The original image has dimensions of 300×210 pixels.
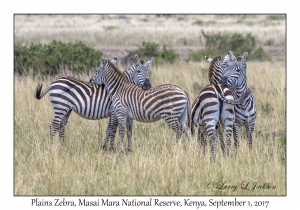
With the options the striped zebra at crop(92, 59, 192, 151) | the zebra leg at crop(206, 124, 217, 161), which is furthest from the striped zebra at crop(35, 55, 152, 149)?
the zebra leg at crop(206, 124, 217, 161)

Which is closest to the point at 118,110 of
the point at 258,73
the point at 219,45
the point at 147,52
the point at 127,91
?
the point at 127,91

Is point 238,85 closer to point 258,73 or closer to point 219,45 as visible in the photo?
point 258,73

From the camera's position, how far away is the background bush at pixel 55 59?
1747 cm

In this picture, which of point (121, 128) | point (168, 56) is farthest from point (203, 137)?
point (168, 56)

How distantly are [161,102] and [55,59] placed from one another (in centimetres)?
939

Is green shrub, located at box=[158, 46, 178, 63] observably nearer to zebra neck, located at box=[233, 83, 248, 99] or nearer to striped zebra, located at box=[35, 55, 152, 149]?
striped zebra, located at box=[35, 55, 152, 149]

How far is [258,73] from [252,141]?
793 centimetres

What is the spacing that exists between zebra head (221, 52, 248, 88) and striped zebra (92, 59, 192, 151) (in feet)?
2.35

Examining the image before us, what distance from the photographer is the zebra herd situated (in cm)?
845

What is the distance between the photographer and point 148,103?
9023 mm

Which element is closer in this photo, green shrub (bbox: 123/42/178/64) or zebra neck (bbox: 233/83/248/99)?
zebra neck (bbox: 233/83/248/99)

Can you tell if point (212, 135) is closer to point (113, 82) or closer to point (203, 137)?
point (203, 137)
